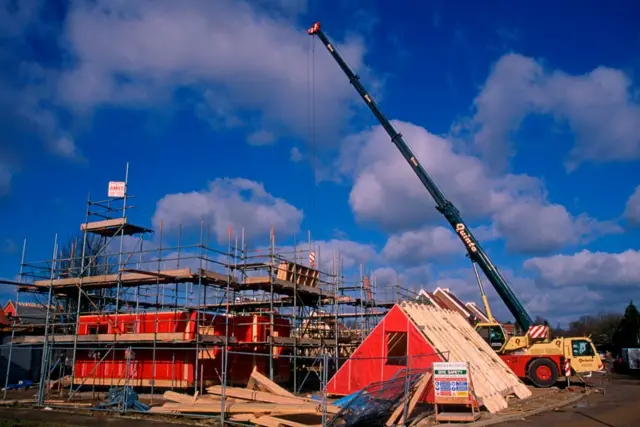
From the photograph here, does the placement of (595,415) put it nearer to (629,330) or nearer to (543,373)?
(543,373)

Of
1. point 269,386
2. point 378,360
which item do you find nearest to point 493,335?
point 378,360

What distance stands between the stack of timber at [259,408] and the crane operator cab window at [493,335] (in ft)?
48.5

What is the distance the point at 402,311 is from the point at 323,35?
19.3 meters

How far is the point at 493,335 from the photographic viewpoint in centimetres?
2948

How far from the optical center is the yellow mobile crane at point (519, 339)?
2731 cm

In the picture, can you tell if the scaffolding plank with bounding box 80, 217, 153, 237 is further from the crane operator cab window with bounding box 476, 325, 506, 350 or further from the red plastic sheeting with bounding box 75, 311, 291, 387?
the crane operator cab window with bounding box 476, 325, 506, 350

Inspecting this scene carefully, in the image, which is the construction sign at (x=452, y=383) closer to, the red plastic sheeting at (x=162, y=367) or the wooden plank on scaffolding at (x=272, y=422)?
the wooden plank on scaffolding at (x=272, y=422)

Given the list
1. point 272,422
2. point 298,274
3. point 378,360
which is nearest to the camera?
point 272,422

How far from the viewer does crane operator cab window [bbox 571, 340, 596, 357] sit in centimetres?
2772

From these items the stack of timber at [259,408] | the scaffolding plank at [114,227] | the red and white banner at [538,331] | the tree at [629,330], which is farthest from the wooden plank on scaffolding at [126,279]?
the tree at [629,330]

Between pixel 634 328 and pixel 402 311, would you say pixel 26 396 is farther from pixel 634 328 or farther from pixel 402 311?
pixel 634 328

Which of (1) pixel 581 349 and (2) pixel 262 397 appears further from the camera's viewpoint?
(1) pixel 581 349

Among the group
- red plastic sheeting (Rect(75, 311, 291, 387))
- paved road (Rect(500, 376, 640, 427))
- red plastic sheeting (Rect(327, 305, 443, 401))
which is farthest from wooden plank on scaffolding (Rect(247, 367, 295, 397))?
paved road (Rect(500, 376, 640, 427))

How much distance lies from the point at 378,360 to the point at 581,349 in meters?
12.9
